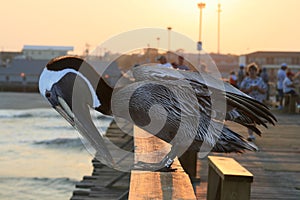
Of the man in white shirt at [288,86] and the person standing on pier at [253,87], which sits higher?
the person standing on pier at [253,87]

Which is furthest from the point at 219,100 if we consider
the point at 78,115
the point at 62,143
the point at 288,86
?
the point at 62,143

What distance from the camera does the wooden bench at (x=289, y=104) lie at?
60.8ft

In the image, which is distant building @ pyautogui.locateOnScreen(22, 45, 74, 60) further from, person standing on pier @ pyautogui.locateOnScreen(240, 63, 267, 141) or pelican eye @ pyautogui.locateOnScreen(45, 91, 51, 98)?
pelican eye @ pyautogui.locateOnScreen(45, 91, 51, 98)

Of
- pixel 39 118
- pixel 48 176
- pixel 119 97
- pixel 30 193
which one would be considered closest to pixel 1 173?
pixel 48 176

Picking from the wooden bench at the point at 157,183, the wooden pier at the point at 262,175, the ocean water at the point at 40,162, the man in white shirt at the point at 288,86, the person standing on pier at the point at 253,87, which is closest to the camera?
the wooden bench at the point at 157,183

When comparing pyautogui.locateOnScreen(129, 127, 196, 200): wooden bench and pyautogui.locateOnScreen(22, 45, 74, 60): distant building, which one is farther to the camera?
pyautogui.locateOnScreen(22, 45, 74, 60): distant building

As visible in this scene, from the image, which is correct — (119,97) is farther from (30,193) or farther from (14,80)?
(14,80)

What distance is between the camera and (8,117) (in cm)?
3100

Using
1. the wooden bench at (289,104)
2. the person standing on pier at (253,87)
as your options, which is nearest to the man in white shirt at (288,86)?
the wooden bench at (289,104)

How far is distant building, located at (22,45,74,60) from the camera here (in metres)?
Result: 98.4

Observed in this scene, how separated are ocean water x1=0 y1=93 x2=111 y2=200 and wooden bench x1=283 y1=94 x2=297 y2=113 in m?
7.16

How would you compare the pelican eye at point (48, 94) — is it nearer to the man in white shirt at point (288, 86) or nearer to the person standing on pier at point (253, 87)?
the person standing on pier at point (253, 87)

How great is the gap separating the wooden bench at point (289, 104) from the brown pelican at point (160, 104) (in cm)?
1481

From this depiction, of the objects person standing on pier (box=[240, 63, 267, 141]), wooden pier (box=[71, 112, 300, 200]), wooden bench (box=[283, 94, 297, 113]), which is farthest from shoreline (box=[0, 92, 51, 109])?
person standing on pier (box=[240, 63, 267, 141])
